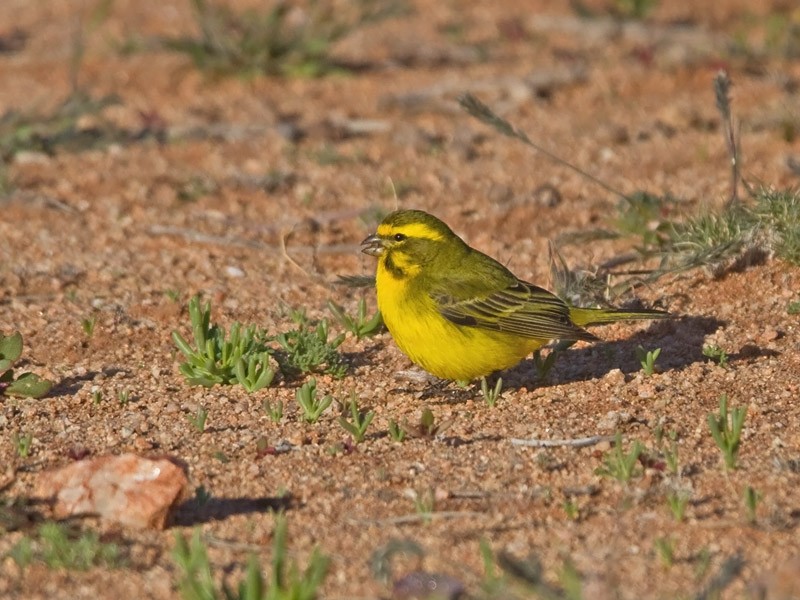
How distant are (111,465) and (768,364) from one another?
3218mm

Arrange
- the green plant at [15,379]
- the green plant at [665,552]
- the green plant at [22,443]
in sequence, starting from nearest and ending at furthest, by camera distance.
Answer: the green plant at [665,552], the green plant at [22,443], the green plant at [15,379]

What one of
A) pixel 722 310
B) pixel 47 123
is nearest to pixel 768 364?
pixel 722 310

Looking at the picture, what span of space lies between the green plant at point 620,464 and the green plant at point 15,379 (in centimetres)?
258

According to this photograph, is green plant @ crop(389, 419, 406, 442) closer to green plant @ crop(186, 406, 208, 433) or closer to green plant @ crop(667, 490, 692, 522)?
green plant @ crop(186, 406, 208, 433)

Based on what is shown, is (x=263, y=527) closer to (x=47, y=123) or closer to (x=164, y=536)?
(x=164, y=536)

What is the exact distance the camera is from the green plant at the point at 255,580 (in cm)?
404

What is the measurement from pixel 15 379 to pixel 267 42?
5527 mm

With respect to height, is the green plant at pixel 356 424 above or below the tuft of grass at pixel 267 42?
below

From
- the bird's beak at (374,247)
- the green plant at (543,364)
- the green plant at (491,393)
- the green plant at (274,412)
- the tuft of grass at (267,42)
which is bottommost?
the green plant at (274,412)

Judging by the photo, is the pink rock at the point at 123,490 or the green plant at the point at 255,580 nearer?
the green plant at the point at 255,580

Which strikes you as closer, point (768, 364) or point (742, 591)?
point (742, 591)

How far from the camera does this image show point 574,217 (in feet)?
28.0

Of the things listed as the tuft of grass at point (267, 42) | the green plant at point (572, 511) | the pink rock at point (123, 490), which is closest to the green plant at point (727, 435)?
the green plant at point (572, 511)

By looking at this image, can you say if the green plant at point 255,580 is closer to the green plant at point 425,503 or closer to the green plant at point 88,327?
the green plant at point 425,503
